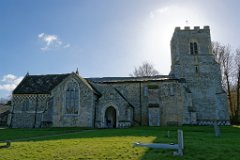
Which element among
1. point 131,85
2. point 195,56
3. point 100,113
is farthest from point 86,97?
point 195,56

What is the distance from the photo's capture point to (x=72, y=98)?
107ft

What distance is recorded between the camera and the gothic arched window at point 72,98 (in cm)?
3225

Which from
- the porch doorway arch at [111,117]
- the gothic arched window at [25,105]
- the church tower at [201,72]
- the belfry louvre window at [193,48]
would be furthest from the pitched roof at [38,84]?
the belfry louvre window at [193,48]

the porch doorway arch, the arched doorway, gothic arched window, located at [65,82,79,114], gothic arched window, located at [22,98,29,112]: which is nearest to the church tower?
the porch doorway arch

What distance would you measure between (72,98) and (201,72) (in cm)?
2056

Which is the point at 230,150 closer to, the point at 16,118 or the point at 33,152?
the point at 33,152

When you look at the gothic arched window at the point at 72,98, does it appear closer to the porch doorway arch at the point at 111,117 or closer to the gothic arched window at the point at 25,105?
the porch doorway arch at the point at 111,117

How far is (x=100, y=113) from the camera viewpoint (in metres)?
32.3

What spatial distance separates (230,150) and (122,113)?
2188cm

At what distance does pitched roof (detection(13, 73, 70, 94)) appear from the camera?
125 feet

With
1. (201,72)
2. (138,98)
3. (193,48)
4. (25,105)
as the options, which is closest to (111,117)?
(138,98)

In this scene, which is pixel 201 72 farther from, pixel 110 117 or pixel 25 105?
pixel 25 105

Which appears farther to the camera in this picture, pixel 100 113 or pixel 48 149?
pixel 100 113

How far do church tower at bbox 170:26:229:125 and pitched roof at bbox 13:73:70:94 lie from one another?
19744mm
